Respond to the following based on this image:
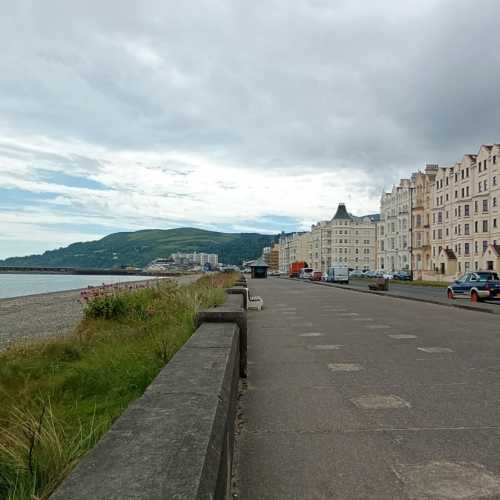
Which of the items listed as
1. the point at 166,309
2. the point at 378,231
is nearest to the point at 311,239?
the point at 378,231

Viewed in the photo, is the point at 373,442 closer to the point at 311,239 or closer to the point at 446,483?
the point at 446,483

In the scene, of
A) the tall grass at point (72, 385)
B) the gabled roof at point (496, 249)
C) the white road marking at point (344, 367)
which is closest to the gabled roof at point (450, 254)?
the gabled roof at point (496, 249)

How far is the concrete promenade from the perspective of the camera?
360cm

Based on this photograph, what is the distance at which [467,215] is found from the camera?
69.9m

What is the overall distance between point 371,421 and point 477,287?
75.7 feet

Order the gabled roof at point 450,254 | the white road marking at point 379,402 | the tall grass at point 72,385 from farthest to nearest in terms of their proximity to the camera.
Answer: the gabled roof at point 450,254 → the white road marking at point 379,402 → the tall grass at point 72,385

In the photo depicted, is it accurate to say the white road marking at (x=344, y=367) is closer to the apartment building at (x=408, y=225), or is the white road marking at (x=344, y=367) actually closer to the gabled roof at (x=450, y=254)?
the gabled roof at (x=450, y=254)

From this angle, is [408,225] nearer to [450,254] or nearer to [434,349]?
[450,254]

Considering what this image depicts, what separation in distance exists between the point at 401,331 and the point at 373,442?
8467 millimetres

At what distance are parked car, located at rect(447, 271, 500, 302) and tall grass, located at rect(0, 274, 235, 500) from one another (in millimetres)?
17071

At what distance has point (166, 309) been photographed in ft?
43.9

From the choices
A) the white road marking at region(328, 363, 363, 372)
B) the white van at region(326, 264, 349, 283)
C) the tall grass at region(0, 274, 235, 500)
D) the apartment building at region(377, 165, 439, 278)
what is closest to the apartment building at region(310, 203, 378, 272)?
the apartment building at region(377, 165, 439, 278)

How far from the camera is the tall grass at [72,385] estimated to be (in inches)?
131

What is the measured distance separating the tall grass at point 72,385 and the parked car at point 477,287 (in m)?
17.1
